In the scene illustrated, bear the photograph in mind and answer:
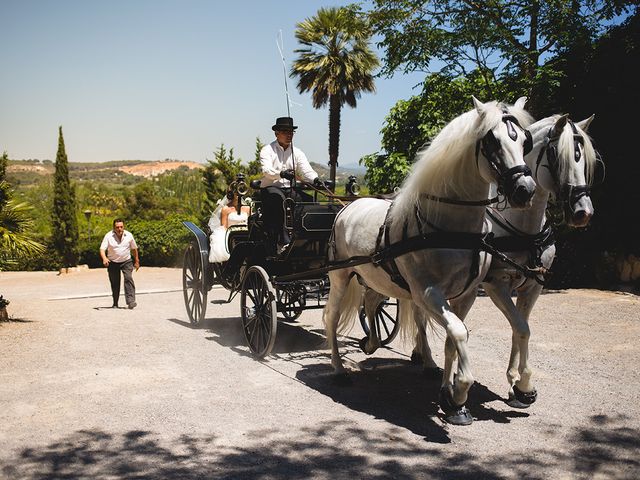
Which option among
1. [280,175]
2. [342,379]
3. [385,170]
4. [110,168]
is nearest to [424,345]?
[342,379]

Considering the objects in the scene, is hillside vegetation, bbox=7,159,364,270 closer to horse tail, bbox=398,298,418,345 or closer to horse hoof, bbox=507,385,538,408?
horse tail, bbox=398,298,418,345

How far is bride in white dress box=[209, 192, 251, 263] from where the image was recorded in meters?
8.53

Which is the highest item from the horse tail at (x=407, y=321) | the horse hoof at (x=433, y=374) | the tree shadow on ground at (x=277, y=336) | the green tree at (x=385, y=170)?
the green tree at (x=385, y=170)

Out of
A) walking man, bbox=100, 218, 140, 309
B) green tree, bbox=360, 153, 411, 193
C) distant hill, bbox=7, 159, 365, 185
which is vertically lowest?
walking man, bbox=100, 218, 140, 309

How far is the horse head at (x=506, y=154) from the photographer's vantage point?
12.9 feet

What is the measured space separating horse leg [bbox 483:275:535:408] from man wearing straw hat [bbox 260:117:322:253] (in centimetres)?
262

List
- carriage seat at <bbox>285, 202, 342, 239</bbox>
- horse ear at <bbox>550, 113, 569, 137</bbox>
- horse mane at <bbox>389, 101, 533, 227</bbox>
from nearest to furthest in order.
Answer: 1. horse mane at <bbox>389, 101, 533, 227</bbox>
2. horse ear at <bbox>550, 113, 569, 137</bbox>
3. carriage seat at <bbox>285, 202, 342, 239</bbox>

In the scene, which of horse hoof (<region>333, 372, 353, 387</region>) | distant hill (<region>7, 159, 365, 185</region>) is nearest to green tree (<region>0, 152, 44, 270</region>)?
horse hoof (<region>333, 372, 353, 387</region>)

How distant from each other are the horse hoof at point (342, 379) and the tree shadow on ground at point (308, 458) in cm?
131

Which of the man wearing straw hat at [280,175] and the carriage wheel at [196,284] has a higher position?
the man wearing straw hat at [280,175]

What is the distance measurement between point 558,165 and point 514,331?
1435mm

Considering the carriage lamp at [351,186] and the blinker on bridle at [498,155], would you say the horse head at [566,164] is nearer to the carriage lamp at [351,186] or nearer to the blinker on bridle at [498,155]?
the blinker on bridle at [498,155]

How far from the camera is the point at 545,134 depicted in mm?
4895

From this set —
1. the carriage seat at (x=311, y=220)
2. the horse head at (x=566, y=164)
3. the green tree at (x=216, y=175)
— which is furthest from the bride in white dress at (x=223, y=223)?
the green tree at (x=216, y=175)
